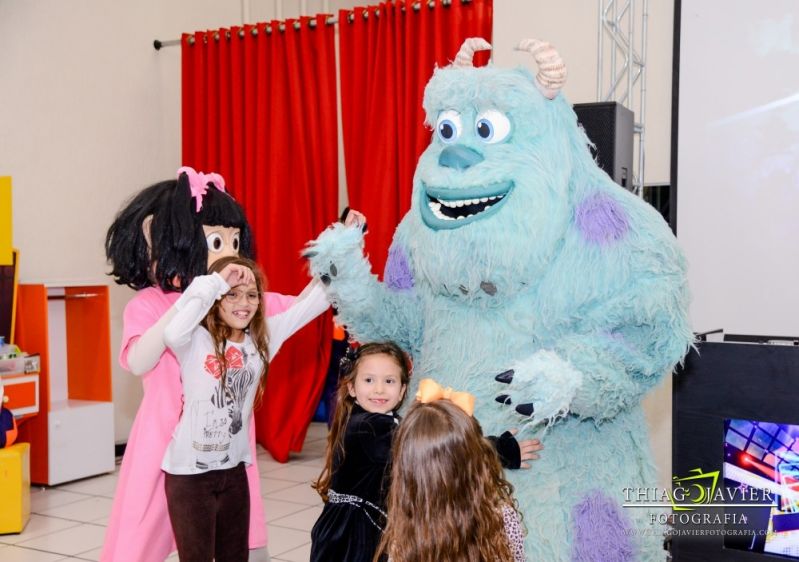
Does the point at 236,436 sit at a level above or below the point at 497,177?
below

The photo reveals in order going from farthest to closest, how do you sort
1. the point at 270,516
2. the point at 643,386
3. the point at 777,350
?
the point at 270,516 → the point at 777,350 → the point at 643,386

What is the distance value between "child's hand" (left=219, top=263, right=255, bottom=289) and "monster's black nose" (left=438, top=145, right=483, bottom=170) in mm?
618

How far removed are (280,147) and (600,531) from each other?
3.21 metres

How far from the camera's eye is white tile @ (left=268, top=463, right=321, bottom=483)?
13.6ft

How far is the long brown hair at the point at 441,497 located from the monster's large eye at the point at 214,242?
3.21 ft

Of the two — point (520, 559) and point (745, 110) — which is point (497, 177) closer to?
point (520, 559)

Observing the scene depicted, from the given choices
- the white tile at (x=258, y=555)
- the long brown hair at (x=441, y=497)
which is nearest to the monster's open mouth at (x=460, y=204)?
the long brown hair at (x=441, y=497)

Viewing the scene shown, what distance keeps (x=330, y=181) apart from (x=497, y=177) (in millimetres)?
2846

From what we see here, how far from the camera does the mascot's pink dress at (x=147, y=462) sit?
1.98 meters

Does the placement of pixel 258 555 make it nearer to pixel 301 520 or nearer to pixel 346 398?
pixel 346 398

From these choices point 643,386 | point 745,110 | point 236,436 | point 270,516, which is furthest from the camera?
point 270,516

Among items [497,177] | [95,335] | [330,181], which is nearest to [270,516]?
[95,335]

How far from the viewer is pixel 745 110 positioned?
127 inches

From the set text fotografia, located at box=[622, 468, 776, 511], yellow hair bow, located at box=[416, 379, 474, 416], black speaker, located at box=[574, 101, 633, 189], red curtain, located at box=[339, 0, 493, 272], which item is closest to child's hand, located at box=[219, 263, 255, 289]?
yellow hair bow, located at box=[416, 379, 474, 416]
